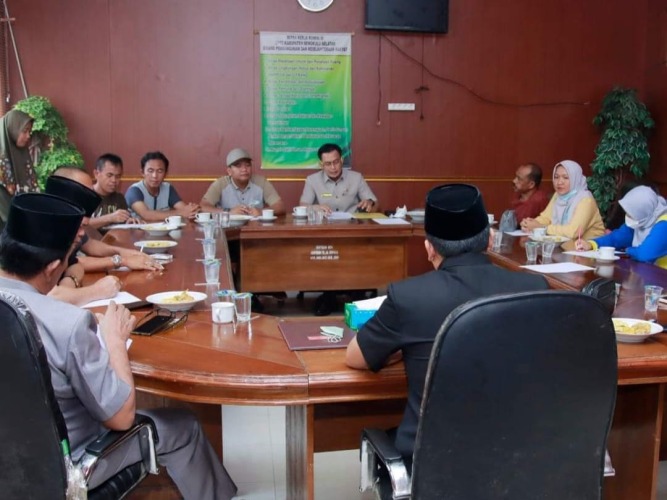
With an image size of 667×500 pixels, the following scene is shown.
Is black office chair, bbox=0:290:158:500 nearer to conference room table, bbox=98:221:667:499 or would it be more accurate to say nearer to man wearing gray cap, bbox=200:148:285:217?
conference room table, bbox=98:221:667:499

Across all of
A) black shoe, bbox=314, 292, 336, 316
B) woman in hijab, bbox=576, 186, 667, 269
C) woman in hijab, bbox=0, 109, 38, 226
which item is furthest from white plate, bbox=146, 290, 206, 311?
woman in hijab, bbox=0, 109, 38, 226

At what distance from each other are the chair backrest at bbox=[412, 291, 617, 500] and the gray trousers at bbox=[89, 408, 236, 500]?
821mm

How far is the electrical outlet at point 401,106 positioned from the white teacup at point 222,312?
15.2 feet

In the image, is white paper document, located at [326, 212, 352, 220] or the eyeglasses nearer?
white paper document, located at [326, 212, 352, 220]

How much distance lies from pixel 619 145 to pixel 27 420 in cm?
605

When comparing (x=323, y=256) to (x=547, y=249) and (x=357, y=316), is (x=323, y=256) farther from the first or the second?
(x=357, y=316)

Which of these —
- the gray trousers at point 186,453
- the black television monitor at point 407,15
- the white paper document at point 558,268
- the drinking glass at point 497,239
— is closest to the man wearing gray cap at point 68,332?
the gray trousers at point 186,453

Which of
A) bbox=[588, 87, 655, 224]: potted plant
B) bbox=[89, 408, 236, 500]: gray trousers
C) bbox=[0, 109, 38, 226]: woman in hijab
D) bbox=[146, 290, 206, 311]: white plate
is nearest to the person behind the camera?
bbox=[89, 408, 236, 500]: gray trousers

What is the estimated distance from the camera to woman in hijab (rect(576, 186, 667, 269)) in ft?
10.5

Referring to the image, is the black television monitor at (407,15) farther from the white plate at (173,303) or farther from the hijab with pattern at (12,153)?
the white plate at (173,303)

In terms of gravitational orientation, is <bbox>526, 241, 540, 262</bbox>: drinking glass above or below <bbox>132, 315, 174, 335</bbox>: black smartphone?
below

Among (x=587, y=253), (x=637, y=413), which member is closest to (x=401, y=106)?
(x=587, y=253)

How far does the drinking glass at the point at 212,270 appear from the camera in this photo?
254cm

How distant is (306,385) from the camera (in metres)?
1.56
